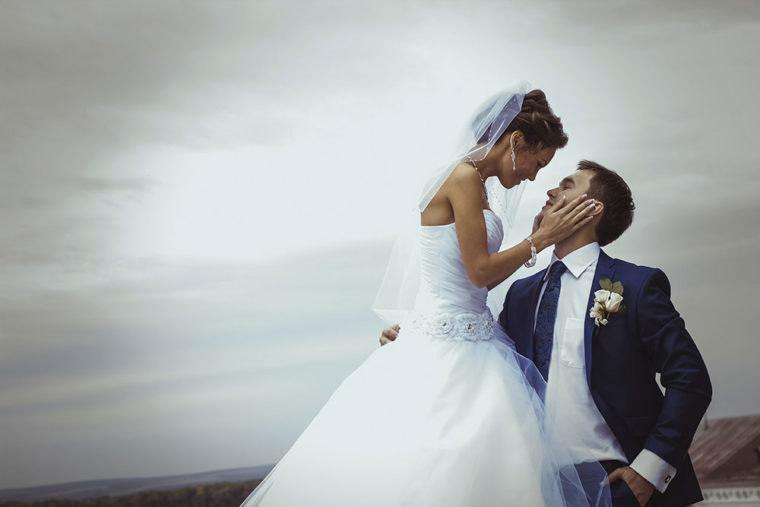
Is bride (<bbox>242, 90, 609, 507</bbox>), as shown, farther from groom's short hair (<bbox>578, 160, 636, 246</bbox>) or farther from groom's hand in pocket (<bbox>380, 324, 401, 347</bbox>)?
groom's hand in pocket (<bbox>380, 324, 401, 347</bbox>)

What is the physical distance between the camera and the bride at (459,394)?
5.42ft

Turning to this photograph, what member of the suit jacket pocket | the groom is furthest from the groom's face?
the suit jacket pocket

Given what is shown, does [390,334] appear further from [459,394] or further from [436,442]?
[436,442]

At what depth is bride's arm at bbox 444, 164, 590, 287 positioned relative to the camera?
193cm

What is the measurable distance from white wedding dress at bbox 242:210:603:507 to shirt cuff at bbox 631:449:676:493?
201 mm

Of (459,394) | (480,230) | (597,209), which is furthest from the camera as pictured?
(597,209)

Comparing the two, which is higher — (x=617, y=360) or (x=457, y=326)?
(x=457, y=326)

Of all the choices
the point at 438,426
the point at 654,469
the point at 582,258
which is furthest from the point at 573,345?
the point at 438,426

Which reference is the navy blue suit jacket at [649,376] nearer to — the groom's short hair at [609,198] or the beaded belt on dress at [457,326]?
the groom's short hair at [609,198]

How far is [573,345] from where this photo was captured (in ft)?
6.61

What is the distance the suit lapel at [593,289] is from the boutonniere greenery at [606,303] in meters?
0.02

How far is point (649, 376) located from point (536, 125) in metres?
0.77

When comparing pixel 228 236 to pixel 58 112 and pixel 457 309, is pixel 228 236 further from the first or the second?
pixel 457 309

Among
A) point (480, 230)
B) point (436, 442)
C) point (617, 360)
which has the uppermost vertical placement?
point (480, 230)
